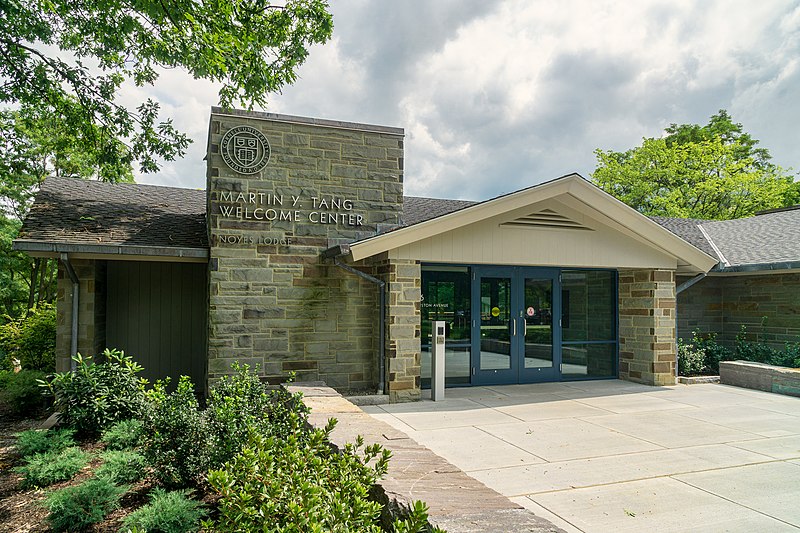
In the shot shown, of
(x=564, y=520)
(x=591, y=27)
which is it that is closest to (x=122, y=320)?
(x=564, y=520)

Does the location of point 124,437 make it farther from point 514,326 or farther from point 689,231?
point 689,231

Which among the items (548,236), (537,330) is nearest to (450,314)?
(537,330)

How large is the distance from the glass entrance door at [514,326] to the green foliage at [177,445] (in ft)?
20.8

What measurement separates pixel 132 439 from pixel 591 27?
366 inches

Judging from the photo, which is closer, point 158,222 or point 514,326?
point 158,222

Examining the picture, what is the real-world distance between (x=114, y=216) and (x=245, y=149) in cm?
289

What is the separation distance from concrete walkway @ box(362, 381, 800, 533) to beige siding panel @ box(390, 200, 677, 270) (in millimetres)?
2496

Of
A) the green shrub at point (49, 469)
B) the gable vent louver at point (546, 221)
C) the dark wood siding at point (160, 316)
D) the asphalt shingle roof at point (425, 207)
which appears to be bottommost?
the green shrub at point (49, 469)

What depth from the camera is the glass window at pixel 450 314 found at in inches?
386

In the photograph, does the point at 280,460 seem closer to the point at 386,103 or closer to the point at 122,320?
the point at 122,320

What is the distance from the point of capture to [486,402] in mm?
8828

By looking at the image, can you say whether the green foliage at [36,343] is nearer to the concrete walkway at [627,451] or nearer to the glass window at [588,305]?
the concrete walkway at [627,451]

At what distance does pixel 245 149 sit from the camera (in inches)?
345

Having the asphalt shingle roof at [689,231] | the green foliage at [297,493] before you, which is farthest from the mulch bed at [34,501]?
the asphalt shingle roof at [689,231]
